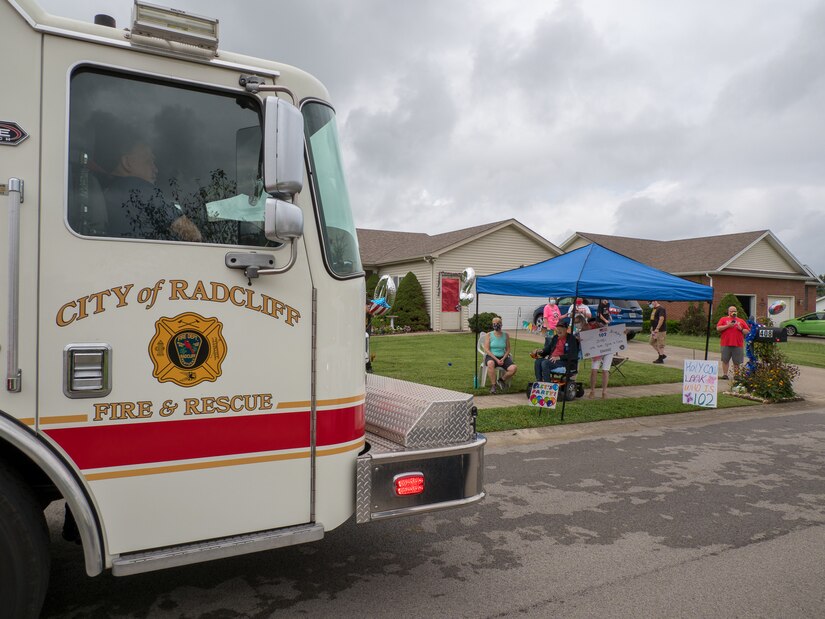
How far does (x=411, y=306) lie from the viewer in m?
24.5

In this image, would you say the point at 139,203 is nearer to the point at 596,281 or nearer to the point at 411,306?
the point at 596,281

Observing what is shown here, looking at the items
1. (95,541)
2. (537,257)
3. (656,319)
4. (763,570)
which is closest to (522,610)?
(763,570)

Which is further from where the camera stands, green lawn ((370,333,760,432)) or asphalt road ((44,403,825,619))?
green lawn ((370,333,760,432))

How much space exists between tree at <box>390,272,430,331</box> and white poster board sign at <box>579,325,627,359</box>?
14532mm

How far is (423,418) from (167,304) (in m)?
1.45

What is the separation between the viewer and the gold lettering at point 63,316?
8.00 feet

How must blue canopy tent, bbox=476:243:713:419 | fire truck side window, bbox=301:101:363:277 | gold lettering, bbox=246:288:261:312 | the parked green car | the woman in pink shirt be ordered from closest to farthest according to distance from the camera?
gold lettering, bbox=246:288:261:312, fire truck side window, bbox=301:101:363:277, blue canopy tent, bbox=476:243:713:419, the woman in pink shirt, the parked green car

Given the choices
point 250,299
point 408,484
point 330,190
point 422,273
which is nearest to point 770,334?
point 408,484

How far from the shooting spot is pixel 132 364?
2549 millimetres

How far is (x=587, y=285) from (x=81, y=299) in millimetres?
7403

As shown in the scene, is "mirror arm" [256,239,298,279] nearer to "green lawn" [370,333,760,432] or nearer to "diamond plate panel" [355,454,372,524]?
"diamond plate panel" [355,454,372,524]

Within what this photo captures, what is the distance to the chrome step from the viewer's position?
99.8 inches

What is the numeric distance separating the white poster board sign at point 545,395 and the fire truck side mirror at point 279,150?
22.1ft

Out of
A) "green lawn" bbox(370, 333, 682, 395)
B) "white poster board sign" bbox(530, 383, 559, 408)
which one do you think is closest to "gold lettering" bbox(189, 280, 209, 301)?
"white poster board sign" bbox(530, 383, 559, 408)
